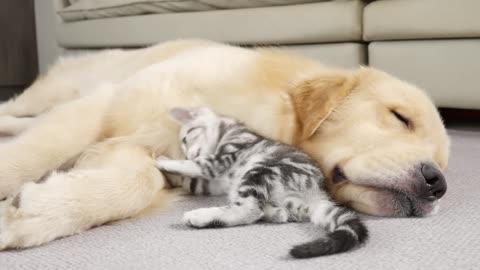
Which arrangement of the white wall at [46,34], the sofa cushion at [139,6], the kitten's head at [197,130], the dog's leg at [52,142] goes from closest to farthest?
the dog's leg at [52,142] < the kitten's head at [197,130] < the sofa cushion at [139,6] < the white wall at [46,34]

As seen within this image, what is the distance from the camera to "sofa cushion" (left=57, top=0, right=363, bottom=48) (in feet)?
10.3

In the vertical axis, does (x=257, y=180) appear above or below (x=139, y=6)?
below

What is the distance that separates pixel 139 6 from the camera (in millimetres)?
4094

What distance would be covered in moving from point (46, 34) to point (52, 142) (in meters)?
4.13

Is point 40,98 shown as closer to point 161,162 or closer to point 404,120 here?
point 161,162

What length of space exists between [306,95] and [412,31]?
1520 mm

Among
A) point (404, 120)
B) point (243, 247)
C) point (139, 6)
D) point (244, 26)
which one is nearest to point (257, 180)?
point (243, 247)

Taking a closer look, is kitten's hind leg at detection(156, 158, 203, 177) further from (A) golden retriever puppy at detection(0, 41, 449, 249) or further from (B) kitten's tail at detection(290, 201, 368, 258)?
(B) kitten's tail at detection(290, 201, 368, 258)

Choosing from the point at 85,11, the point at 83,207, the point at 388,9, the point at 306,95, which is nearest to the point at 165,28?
the point at 85,11

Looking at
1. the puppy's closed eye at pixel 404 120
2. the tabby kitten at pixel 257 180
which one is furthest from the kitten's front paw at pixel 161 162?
the puppy's closed eye at pixel 404 120

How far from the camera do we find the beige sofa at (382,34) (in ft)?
9.36

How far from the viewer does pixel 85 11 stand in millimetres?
4500

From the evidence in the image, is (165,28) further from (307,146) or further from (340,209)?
(340,209)

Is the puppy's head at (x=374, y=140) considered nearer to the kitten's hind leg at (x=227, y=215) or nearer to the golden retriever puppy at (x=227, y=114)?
the golden retriever puppy at (x=227, y=114)
